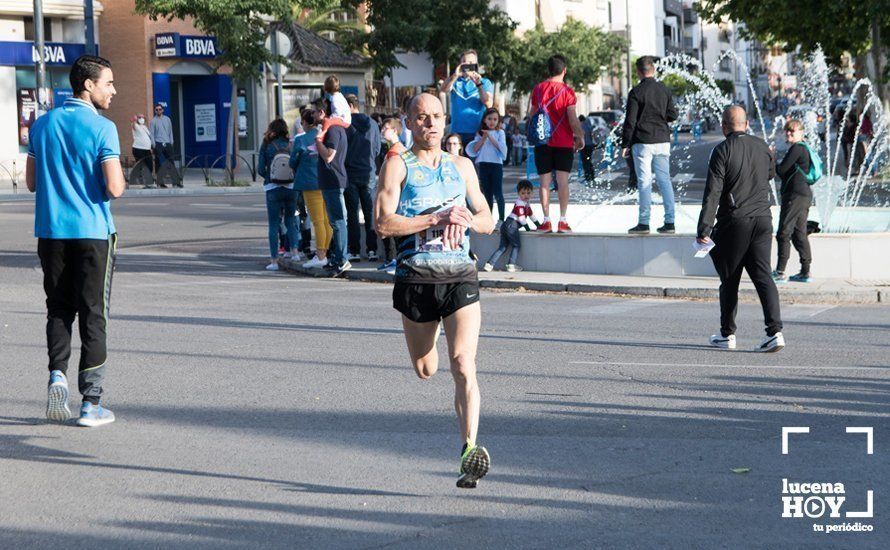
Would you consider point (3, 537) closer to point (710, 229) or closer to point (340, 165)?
point (710, 229)

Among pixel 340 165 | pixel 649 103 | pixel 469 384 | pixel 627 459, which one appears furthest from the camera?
pixel 340 165

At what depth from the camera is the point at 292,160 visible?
16484 millimetres

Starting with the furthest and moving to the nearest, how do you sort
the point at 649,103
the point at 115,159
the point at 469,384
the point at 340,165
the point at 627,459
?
the point at 340,165 → the point at 649,103 → the point at 115,159 → the point at 627,459 → the point at 469,384

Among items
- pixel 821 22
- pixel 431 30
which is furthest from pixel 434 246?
pixel 431 30

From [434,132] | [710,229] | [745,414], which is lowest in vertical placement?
[745,414]

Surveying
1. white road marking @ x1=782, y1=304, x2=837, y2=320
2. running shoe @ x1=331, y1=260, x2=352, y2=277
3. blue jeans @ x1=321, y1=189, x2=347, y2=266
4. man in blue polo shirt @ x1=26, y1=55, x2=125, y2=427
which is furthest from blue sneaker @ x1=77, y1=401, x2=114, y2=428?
running shoe @ x1=331, y1=260, x2=352, y2=277

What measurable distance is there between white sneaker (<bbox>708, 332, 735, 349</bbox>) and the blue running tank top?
15.6 ft

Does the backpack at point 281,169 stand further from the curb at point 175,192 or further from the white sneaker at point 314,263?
the curb at point 175,192

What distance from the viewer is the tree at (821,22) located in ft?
104

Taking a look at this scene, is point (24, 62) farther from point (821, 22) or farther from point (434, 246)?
point (434, 246)

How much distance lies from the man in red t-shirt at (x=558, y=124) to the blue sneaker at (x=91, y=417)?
8682 millimetres

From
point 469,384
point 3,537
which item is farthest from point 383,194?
point 3,537

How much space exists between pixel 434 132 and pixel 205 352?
15.7ft

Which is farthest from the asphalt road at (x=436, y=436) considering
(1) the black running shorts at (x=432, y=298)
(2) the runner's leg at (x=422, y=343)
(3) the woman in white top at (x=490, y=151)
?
(3) the woman in white top at (x=490, y=151)
